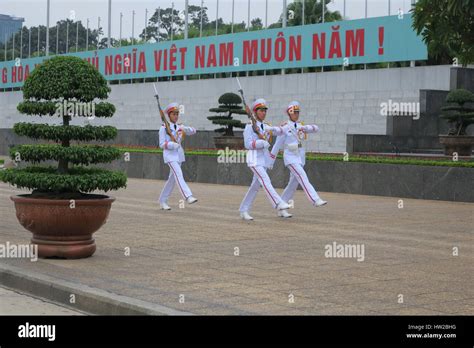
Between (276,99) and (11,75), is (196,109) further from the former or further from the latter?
(11,75)

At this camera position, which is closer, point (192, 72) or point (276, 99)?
point (276, 99)

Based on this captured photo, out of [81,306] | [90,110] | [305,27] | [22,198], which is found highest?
[305,27]

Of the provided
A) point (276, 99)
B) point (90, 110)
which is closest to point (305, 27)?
point (276, 99)

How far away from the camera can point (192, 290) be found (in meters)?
8.91

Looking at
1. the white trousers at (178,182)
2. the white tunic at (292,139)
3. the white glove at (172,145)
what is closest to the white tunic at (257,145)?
the white tunic at (292,139)

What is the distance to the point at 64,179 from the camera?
35.2 ft

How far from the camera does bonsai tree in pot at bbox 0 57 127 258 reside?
10.6 m

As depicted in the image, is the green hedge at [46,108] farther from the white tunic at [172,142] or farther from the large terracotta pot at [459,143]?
the large terracotta pot at [459,143]

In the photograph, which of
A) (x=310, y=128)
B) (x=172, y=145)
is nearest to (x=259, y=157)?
(x=310, y=128)

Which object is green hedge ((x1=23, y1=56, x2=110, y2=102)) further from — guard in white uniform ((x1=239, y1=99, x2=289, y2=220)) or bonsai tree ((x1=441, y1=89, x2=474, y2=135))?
bonsai tree ((x1=441, y1=89, x2=474, y2=135))

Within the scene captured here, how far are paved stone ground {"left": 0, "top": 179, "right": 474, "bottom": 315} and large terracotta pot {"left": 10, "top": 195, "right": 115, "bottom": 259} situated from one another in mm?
202

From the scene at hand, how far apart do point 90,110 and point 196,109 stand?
1329 inches

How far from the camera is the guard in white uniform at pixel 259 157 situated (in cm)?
1627
